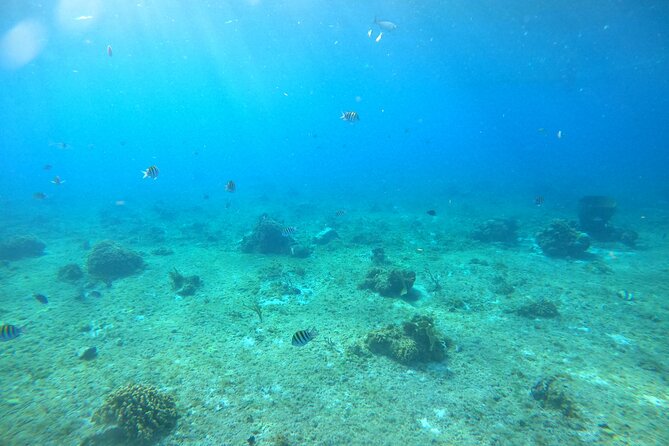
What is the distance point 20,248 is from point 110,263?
8205mm

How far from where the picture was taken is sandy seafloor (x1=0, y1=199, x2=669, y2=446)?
520 cm

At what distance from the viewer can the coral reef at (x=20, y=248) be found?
15.2 meters

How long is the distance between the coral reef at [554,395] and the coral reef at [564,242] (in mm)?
10865

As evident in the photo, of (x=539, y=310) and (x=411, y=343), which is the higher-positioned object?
(x=539, y=310)

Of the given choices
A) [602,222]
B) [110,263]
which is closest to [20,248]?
[110,263]

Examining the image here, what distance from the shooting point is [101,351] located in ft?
25.2

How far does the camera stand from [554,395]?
5.55m

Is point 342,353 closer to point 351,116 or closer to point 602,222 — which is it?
point 351,116

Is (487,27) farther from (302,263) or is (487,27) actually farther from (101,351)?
(101,351)

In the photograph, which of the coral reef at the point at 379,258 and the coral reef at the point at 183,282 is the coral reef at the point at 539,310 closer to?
the coral reef at the point at 379,258

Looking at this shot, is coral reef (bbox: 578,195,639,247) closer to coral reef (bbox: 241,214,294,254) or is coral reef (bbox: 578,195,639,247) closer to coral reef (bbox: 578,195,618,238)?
coral reef (bbox: 578,195,618,238)

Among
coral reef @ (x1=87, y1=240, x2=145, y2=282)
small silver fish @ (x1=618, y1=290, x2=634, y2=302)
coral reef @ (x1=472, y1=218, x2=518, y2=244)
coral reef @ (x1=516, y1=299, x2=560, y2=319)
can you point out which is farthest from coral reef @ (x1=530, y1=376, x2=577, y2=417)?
coral reef @ (x1=87, y1=240, x2=145, y2=282)

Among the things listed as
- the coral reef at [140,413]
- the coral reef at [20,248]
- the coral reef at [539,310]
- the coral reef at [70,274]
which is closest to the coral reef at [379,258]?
the coral reef at [539,310]

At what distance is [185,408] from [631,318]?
13.2 m
